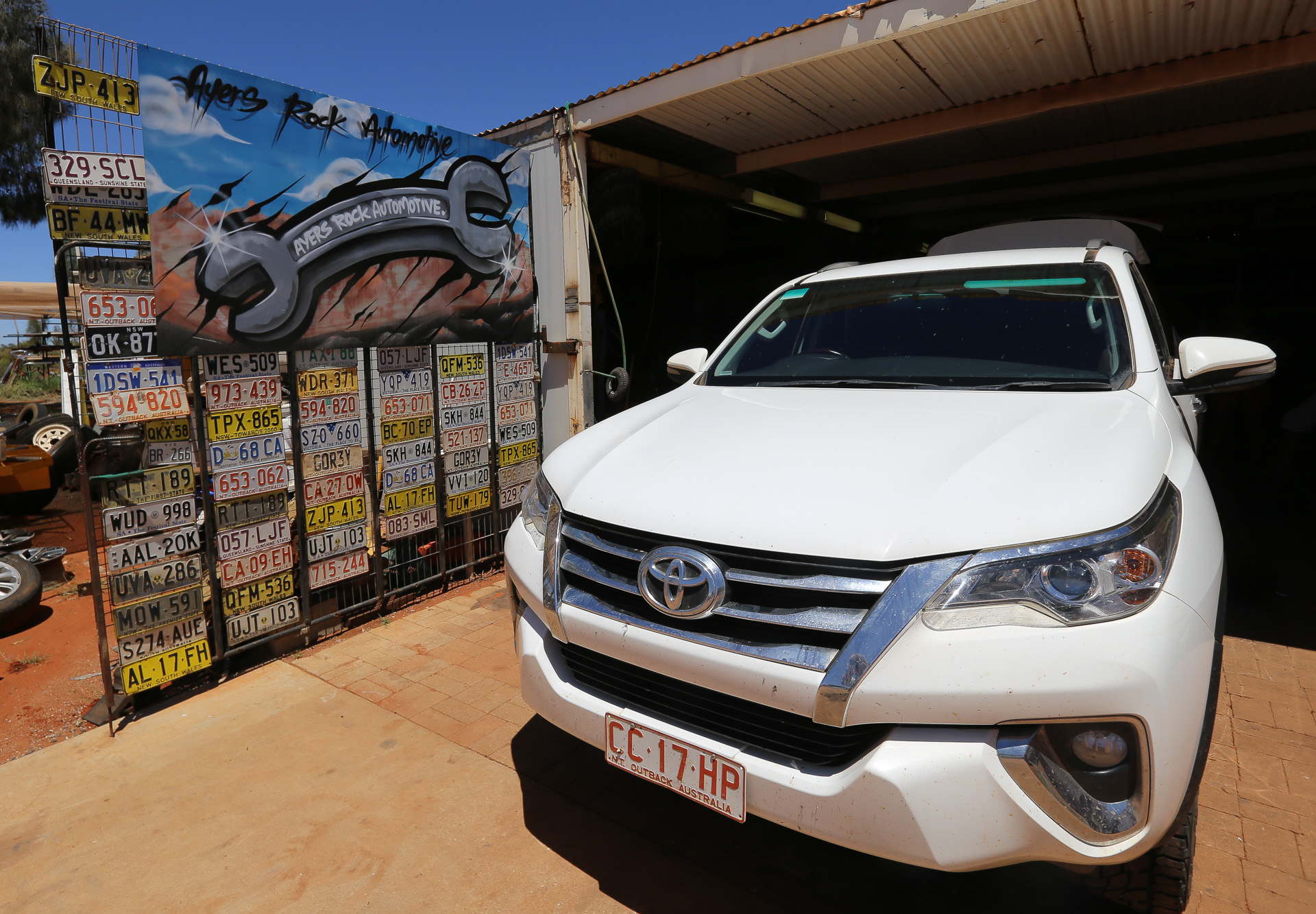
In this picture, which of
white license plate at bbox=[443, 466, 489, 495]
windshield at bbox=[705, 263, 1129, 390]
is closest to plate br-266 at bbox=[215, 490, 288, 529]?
white license plate at bbox=[443, 466, 489, 495]

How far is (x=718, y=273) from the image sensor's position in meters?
10.0

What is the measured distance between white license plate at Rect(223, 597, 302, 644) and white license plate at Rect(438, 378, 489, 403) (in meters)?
1.62

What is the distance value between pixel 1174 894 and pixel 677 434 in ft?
6.23

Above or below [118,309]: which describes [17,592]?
below

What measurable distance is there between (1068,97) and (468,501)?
5184mm

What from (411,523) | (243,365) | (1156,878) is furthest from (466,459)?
(1156,878)

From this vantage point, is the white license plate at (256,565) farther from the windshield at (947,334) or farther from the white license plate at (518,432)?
the windshield at (947,334)

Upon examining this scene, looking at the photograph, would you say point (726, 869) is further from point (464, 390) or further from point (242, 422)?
point (464, 390)

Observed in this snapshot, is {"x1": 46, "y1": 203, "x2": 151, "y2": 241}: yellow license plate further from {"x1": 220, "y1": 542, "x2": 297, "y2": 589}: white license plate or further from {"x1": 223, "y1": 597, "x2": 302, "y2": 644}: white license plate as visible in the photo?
{"x1": 223, "y1": 597, "x2": 302, "y2": 644}: white license plate

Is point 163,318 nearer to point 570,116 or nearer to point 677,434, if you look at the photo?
point 677,434

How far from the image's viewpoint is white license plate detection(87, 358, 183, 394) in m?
3.26

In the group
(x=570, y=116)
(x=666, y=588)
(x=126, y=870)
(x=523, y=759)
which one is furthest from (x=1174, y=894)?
Answer: (x=570, y=116)

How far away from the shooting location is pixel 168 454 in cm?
357

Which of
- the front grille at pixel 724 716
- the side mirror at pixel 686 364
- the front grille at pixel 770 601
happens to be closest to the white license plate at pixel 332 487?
the side mirror at pixel 686 364
